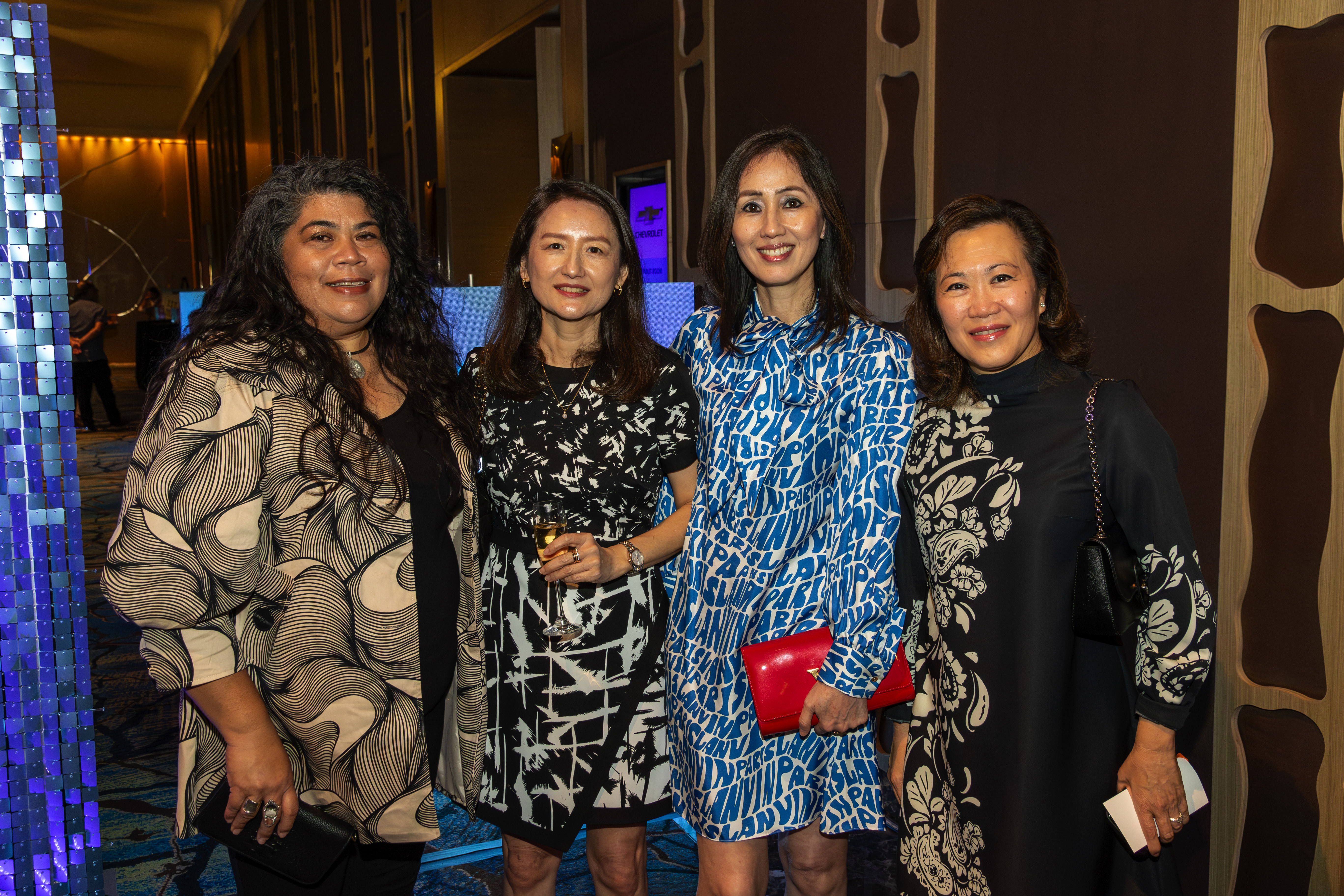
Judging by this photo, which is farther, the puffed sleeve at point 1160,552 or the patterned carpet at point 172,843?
the patterned carpet at point 172,843

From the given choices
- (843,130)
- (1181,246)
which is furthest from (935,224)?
(843,130)

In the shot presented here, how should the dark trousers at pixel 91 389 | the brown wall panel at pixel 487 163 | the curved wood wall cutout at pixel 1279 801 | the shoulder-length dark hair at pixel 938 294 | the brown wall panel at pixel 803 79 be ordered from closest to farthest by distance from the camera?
the shoulder-length dark hair at pixel 938 294 → the curved wood wall cutout at pixel 1279 801 → the brown wall panel at pixel 803 79 → the brown wall panel at pixel 487 163 → the dark trousers at pixel 91 389

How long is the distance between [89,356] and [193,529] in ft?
41.7

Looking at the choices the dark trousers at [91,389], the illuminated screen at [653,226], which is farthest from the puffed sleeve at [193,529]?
the dark trousers at [91,389]

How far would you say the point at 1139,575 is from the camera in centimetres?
148

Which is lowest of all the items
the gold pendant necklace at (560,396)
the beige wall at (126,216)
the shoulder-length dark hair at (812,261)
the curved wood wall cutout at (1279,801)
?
the curved wood wall cutout at (1279,801)

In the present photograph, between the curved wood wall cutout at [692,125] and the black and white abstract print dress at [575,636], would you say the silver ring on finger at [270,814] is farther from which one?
the curved wood wall cutout at [692,125]

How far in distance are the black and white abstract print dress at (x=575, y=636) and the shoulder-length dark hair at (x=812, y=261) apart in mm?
237

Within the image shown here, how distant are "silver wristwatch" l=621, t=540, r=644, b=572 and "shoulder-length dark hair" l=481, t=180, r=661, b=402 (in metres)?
0.29

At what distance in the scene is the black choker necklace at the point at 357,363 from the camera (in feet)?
5.85

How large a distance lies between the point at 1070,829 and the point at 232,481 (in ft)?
4.71

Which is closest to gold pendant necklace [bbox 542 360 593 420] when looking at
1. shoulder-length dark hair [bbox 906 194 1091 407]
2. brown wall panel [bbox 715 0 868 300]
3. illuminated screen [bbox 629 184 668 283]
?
shoulder-length dark hair [bbox 906 194 1091 407]

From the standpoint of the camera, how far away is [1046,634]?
152cm

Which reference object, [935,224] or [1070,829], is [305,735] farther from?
[935,224]
